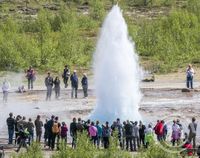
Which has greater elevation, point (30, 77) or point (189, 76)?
point (30, 77)

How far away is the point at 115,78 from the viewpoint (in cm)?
3591

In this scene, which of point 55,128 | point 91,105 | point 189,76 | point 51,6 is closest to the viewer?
point 55,128

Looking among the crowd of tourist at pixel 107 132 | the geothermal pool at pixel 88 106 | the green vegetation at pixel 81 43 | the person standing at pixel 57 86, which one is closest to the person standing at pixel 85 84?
the geothermal pool at pixel 88 106

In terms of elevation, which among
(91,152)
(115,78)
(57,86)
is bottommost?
(91,152)

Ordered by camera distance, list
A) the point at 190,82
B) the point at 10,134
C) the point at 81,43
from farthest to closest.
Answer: the point at 81,43, the point at 190,82, the point at 10,134

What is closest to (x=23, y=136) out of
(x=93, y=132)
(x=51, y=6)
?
(x=93, y=132)

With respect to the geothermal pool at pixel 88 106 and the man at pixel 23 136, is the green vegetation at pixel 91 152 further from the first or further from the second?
the geothermal pool at pixel 88 106

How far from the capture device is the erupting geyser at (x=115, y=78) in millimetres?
35219

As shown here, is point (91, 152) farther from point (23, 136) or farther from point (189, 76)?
point (189, 76)

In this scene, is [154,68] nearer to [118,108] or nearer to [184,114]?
[184,114]

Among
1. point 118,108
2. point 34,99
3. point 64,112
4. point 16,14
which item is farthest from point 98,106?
point 16,14

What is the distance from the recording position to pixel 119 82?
35750 mm

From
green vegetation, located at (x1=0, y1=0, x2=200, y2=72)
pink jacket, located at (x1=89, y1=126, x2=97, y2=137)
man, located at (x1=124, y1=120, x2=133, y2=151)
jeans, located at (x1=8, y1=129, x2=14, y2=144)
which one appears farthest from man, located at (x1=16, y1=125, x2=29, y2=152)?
green vegetation, located at (x1=0, y1=0, x2=200, y2=72)

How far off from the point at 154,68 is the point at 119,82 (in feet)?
66.3
